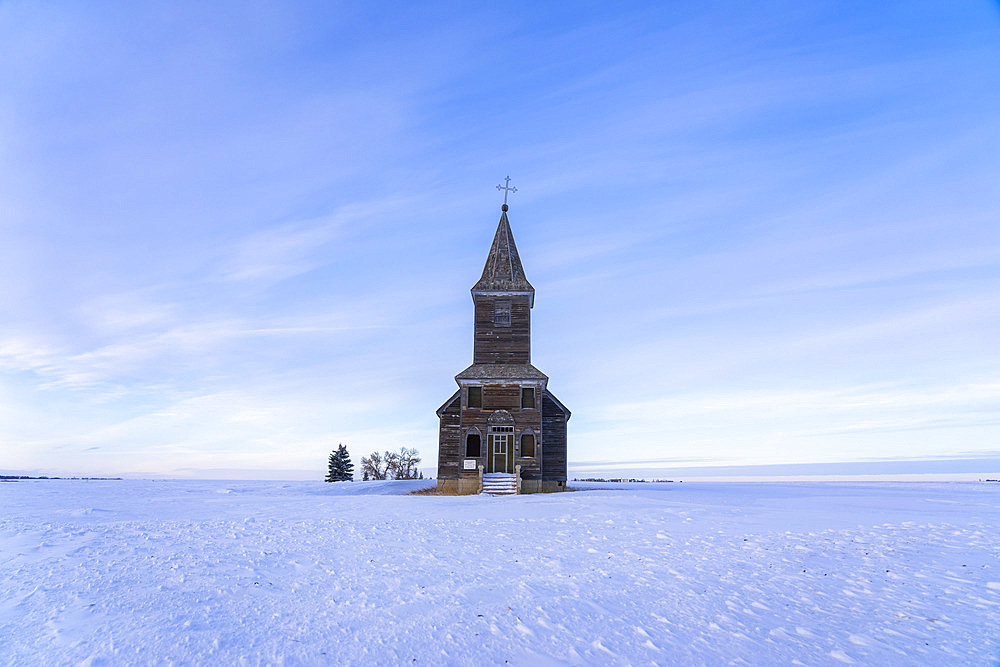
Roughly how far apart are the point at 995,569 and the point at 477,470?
74.1 feet

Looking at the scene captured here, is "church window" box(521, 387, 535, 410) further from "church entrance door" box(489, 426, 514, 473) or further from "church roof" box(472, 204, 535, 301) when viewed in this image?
"church roof" box(472, 204, 535, 301)

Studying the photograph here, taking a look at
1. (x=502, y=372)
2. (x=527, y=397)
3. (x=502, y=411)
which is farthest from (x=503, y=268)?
(x=502, y=411)

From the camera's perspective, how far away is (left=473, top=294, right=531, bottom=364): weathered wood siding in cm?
3303

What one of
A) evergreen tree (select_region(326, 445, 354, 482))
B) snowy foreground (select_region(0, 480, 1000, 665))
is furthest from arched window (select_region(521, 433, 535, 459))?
evergreen tree (select_region(326, 445, 354, 482))

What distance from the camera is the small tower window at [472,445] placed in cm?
3041

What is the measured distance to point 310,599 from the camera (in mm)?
7539

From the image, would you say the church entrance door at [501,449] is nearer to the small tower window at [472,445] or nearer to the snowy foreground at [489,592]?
the small tower window at [472,445]

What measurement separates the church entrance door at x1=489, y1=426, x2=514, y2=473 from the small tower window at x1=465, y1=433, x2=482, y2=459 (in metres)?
0.69

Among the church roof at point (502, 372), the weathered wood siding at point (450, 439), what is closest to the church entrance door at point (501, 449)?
the weathered wood siding at point (450, 439)

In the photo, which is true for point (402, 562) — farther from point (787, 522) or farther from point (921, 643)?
point (787, 522)

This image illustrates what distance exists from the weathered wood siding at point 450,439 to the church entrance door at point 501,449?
188 cm

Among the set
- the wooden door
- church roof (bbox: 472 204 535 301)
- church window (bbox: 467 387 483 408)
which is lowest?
the wooden door

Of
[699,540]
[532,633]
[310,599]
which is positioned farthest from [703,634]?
[699,540]

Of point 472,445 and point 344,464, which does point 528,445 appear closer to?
point 472,445
